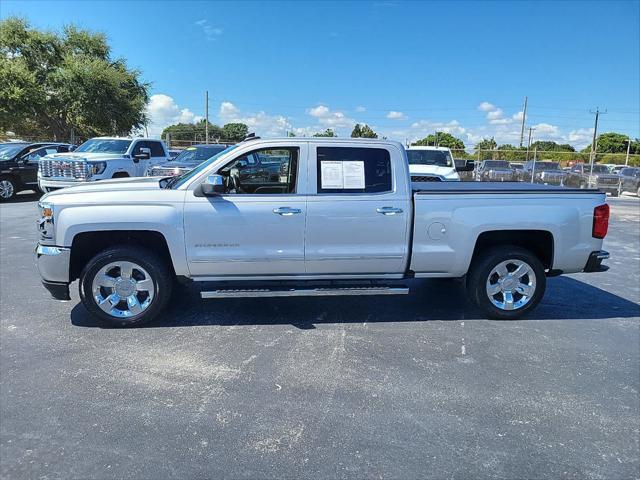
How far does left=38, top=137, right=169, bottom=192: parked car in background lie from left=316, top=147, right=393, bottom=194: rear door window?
9.73 metres

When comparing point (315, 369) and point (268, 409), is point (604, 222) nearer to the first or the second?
point (315, 369)

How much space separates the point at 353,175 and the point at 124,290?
262 centimetres

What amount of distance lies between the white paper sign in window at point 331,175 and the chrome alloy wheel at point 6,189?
13.8 metres

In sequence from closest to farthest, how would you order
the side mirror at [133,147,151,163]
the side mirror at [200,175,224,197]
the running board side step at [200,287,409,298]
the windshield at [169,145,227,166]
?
the side mirror at [200,175,224,197], the running board side step at [200,287,409,298], the windshield at [169,145,227,166], the side mirror at [133,147,151,163]

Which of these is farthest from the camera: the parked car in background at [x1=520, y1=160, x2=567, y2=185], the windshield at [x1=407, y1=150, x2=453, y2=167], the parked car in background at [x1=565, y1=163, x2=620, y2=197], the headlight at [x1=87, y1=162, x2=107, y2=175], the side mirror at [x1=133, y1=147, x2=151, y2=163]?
the parked car in background at [x1=520, y1=160, x2=567, y2=185]

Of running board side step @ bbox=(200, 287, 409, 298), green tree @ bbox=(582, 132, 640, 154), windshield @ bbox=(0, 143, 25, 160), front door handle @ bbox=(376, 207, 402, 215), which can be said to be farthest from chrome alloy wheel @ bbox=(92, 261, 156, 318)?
green tree @ bbox=(582, 132, 640, 154)

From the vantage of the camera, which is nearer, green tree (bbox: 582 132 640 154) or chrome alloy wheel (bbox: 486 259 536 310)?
chrome alloy wheel (bbox: 486 259 536 310)

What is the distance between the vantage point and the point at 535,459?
2.82 metres

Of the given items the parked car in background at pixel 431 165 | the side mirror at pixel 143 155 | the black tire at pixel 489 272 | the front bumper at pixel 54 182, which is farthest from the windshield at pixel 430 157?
the black tire at pixel 489 272

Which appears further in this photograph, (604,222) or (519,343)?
(604,222)

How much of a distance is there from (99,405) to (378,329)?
105 inches

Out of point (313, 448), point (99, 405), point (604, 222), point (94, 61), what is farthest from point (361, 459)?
point (94, 61)

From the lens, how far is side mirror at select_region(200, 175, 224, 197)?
14.8 ft

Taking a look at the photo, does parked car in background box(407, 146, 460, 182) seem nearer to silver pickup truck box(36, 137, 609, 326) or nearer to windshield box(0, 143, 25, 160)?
silver pickup truck box(36, 137, 609, 326)
